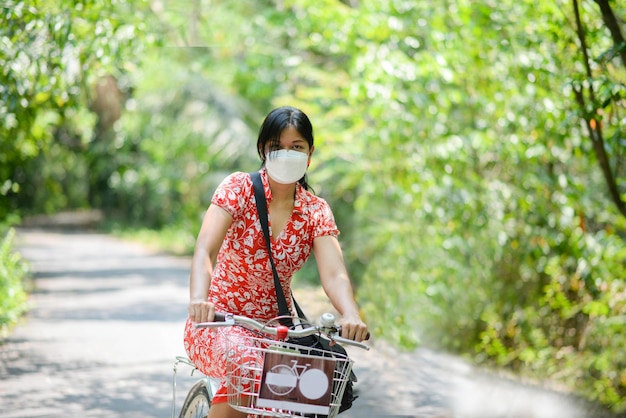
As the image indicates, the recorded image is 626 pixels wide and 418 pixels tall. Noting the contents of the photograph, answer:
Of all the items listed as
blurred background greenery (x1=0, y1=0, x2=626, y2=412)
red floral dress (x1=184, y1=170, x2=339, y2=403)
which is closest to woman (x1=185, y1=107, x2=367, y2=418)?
red floral dress (x1=184, y1=170, x2=339, y2=403)

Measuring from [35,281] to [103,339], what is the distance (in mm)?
6467

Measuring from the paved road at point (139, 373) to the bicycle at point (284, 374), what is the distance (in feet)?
13.9

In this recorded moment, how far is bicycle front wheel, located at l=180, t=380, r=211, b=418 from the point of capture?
14.9ft

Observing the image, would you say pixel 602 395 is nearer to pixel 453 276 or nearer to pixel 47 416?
pixel 453 276

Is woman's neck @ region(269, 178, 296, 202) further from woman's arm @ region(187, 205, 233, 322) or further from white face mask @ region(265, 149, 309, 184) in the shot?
woman's arm @ region(187, 205, 233, 322)

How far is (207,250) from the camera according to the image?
13.1 feet

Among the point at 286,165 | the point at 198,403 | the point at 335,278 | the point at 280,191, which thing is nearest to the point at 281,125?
the point at 286,165

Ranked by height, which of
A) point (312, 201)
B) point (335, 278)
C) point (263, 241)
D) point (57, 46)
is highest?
point (57, 46)

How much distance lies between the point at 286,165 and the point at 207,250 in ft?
1.62

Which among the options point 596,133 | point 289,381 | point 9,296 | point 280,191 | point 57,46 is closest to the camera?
point 289,381

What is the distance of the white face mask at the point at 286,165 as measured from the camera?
405 centimetres

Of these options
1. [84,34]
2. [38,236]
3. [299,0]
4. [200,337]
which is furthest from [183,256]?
[200,337]

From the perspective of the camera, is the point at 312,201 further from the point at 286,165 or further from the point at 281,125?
the point at 281,125

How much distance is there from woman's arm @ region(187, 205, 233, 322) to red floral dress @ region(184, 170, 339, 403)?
48 mm
